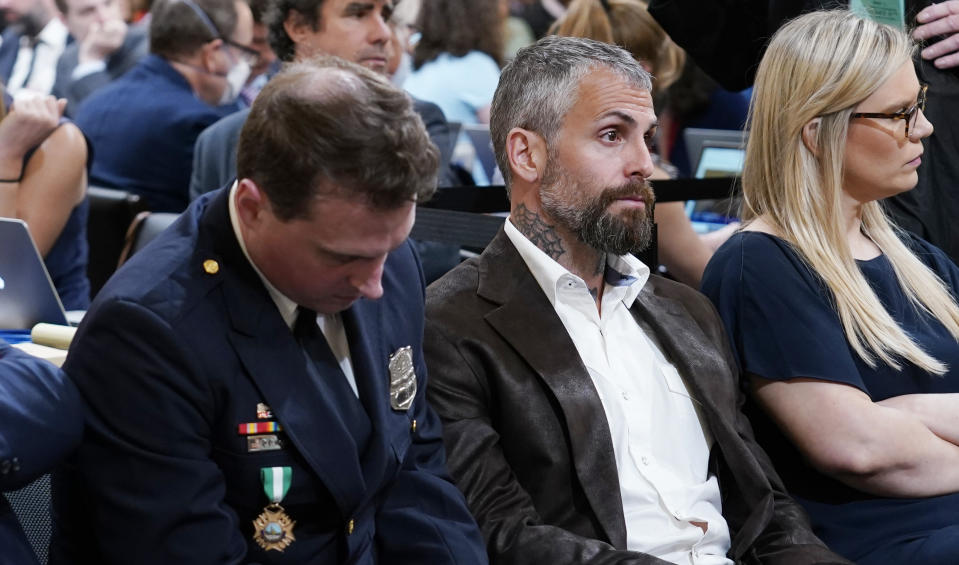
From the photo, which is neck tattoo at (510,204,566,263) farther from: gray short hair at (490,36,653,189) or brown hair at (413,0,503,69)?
brown hair at (413,0,503,69)

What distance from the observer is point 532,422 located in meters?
2.31

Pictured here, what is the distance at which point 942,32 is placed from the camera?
341cm

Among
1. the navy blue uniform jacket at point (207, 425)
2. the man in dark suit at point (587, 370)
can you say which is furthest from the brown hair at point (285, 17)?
the navy blue uniform jacket at point (207, 425)

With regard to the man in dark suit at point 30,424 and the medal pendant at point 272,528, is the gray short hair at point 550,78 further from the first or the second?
the man in dark suit at point 30,424

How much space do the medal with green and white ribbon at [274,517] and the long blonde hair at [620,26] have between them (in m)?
3.16

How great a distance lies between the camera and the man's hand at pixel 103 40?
762cm

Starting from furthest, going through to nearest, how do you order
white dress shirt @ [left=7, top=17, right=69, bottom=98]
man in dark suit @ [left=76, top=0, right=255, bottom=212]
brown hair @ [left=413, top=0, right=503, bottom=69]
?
white dress shirt @ [left=7, top=17, right=69, bottom=98] < brown hair @ [left=413, top=0, right=503, bottom=69] < man in dark suit @ [left=76, top=0, right=255, bottom=212]

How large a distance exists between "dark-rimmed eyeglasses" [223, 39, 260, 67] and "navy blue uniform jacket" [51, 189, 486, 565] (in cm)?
418

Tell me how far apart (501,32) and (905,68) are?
4.19 meters

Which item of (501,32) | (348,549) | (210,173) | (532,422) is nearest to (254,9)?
(210,173)

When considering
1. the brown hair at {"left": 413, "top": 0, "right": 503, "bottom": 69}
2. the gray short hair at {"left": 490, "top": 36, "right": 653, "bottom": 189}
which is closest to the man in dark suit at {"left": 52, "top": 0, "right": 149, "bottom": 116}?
the brown hair at {"left": 413, "top": 0, "right": 503, "bottom": 69}

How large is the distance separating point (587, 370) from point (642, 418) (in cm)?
15

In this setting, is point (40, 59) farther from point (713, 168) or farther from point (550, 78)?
point (550, 78)

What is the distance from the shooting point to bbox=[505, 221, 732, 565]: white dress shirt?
2.37 metres
